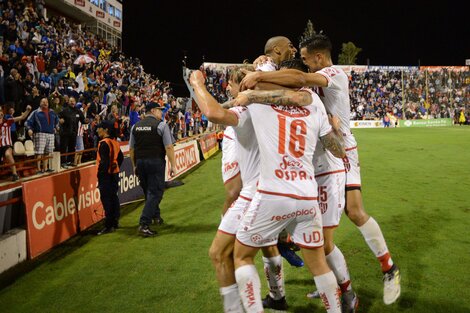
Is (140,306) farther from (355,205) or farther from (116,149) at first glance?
(116,149)

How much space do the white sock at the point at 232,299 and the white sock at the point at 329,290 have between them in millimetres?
617

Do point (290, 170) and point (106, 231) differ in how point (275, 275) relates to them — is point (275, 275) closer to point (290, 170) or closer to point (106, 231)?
point (290, 170)

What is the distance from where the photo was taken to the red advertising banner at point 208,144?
18531mm

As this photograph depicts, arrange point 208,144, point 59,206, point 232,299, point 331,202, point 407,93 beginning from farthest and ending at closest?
point 407,93 → point 208,144 → point 59,206 → point 331,202 → point 232,299

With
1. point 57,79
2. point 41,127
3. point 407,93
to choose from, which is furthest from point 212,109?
point 407,93

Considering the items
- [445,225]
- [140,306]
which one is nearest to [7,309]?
[140,306]

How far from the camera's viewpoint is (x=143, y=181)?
23.6ft

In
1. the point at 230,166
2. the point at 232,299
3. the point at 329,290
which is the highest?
the point at 230,166

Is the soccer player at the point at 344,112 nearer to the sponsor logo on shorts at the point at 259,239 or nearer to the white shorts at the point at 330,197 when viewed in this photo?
the white shorts at the point at 330,197

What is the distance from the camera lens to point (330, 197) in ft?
12.0

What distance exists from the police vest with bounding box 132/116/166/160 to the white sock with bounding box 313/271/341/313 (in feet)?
15.2

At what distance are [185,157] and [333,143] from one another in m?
11.8

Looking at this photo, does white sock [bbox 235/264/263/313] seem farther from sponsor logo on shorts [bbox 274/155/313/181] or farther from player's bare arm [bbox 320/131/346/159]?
player's bare arm [bbox 320/131/346/159]

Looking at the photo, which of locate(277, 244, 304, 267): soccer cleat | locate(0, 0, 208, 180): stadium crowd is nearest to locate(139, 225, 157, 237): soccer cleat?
locate(277, 244, 304, 267): soccer cleat
